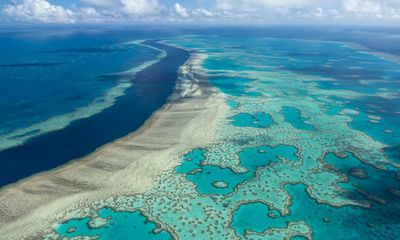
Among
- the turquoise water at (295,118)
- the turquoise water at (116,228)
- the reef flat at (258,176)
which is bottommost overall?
the turquoise water at (116,228)

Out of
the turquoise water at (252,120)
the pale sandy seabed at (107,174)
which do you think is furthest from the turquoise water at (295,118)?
the pale sandy seabed at (107,174)

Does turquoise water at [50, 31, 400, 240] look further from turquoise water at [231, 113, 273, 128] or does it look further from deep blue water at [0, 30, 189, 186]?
deep blue water at [0, 30, 189, 186]

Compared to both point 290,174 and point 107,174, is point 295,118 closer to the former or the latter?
point 290,174

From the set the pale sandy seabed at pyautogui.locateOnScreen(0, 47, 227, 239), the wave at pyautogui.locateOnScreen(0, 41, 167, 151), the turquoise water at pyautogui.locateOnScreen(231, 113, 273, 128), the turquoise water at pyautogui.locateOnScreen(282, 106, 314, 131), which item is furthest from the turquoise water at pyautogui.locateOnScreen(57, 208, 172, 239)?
the turquoise water at pyautogui.locateOnScreen(282, 106, 314, 131)

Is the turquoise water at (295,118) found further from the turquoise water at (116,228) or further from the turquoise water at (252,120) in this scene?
the turquoise water at (116,228)

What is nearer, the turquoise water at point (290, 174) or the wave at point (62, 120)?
the turquoise water at point (290, 174)

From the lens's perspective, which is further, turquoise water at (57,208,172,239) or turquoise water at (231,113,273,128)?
turquoise water at (231,113,273,128)
